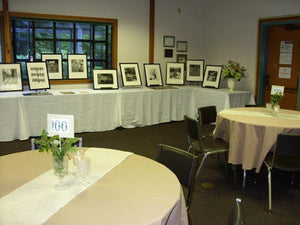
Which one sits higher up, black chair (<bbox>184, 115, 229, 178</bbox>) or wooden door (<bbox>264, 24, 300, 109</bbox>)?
wooden door (<bbox>264, 24, 300, 109</bbox>)

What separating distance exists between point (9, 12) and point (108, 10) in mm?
1728

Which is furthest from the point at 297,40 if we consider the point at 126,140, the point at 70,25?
the point at 70,25

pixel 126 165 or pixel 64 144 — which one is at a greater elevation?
pixel 64 144

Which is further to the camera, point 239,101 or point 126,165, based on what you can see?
point 239,101

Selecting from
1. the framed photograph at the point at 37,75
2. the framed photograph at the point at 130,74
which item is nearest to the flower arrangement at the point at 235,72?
the framed photograph at the point at 130,74

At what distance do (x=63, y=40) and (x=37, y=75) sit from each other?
96 cm

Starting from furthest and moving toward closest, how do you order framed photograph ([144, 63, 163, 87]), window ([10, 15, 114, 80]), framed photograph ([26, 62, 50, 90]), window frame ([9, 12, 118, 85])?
1. framed photograph ([144, 63, 163, 87])
2. window ([10, 15, 114, 80])
3. window frame ([9, 12, 118, 85])
4. framed photograph ([26, 62, 50, 90])

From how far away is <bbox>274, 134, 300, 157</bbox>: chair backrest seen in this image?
2.84m

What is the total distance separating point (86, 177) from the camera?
6.32 feet

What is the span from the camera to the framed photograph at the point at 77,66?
5.77 m

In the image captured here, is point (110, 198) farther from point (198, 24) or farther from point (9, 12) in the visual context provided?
point (198, 24)

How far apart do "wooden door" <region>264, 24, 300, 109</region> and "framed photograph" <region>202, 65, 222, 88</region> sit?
893 millimetres

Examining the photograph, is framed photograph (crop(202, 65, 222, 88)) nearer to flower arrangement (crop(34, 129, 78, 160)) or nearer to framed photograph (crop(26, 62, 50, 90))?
framed photograph (crop(26, 62, 50, 90))

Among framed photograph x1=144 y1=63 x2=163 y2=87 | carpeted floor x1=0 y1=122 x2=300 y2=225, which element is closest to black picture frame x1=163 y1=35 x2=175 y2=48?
framed photograph x1=144 y1=63 x2=163 y2=87
